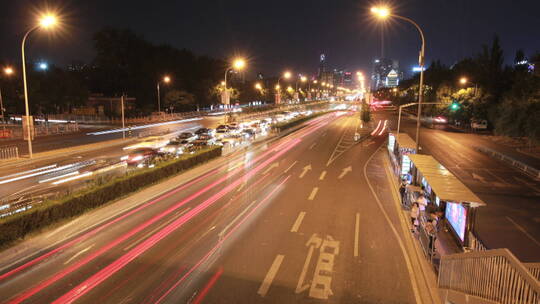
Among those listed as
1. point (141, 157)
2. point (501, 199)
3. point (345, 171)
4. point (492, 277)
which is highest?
point (492, 277)

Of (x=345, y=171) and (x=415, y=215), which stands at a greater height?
(x=415, y=215)

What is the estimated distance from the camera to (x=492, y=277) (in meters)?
7.40

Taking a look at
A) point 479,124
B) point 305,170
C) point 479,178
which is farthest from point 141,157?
point 479,124

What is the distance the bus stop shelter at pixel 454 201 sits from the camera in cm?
1183

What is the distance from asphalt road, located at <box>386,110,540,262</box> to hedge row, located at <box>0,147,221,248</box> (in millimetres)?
16789

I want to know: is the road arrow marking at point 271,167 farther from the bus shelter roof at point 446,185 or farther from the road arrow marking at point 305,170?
the bus shelter roof at point 446,185

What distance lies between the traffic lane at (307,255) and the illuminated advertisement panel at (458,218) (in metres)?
2.24

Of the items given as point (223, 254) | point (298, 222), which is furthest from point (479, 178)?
point (223, 254)

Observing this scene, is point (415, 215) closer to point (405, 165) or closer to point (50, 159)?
point (405, 165)

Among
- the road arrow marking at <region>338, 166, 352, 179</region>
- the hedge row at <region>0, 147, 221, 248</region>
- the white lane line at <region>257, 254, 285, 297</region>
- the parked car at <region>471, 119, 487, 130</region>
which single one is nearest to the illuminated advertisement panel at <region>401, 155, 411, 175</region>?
the road arrow marking at <region>338, 166, 352, 179</region>

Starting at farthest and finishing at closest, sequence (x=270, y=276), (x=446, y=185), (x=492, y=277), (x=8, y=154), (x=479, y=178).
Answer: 1. (x=8, y=154)
2. (x=479, y=178)
3. (x=446, y=185)
4. (x=270, y=276)
5. (x=492, y=277)

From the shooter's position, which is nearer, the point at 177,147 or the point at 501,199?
the point at 501,199

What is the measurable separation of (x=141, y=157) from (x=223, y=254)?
1710cm

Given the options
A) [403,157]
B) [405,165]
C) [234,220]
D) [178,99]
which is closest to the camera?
Result: [234,220]
